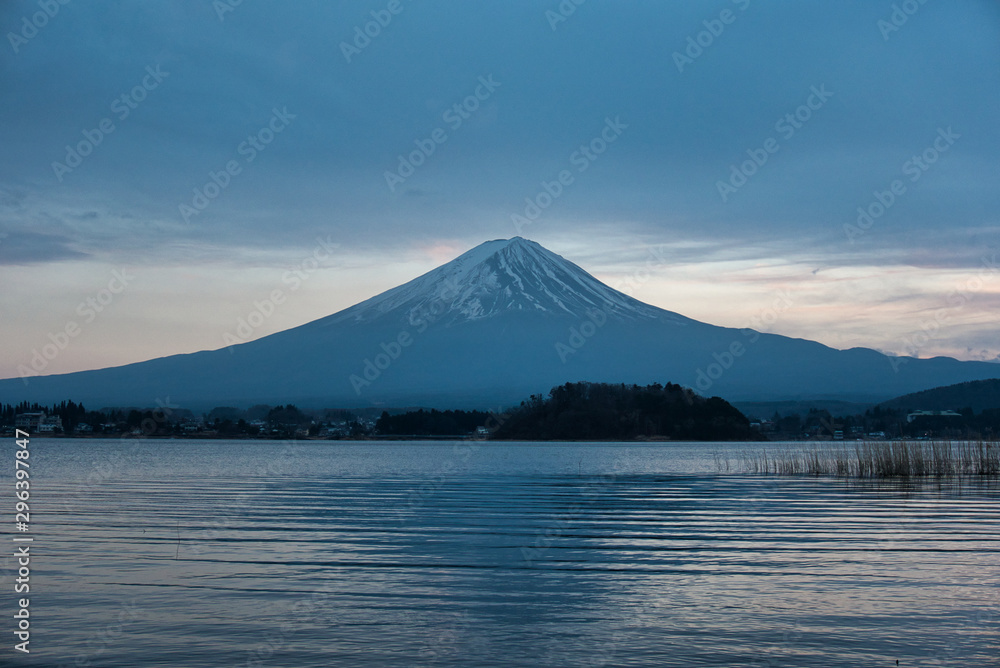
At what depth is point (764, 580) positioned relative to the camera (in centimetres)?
1570

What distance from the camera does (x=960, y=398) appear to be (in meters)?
148

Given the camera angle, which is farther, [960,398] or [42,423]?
[42,423]

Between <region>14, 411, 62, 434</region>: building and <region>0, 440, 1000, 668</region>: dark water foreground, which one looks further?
<region>14, 411, 62, 434</region>: building

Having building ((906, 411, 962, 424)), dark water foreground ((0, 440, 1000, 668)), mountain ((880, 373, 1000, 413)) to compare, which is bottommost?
dark water foreground ((0, 440, 1000, 668))

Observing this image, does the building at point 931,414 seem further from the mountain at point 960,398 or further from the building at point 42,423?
the building at point 42,423

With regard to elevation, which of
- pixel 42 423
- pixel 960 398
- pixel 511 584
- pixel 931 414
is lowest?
pixel 511 584

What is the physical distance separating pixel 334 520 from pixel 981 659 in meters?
17.2

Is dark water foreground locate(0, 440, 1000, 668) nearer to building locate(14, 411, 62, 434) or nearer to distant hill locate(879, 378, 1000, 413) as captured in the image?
distant hill locate(879, 378, 1000, 413)

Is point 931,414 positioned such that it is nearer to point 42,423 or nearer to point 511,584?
point 42,423

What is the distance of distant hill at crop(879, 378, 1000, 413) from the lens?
457ft

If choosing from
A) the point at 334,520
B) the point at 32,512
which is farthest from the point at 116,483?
the point at 334,520

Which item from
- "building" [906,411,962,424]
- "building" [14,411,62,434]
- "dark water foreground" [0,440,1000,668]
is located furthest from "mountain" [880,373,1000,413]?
"building" [14,411,62,434]

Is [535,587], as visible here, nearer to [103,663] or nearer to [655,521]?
[103,663]

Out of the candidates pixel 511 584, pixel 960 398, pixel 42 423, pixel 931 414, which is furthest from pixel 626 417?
pixel 511 584
